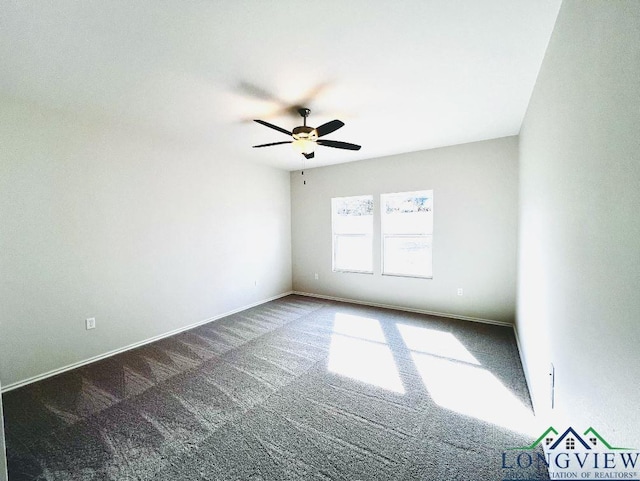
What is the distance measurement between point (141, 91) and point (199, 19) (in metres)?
1.21

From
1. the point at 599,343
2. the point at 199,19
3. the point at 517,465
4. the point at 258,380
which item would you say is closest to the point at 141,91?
the point at 199,19

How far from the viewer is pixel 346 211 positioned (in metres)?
5.31

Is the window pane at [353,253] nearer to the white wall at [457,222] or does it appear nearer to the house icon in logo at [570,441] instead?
the white wall at [457,222]

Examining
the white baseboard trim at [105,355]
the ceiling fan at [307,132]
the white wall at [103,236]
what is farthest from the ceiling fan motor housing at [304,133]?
the white baseboard trim at [105,355]

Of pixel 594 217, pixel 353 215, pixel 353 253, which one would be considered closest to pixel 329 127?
pixel 594 217

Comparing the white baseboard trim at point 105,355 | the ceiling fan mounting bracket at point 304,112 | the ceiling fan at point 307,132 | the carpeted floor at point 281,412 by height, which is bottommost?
the carpeted floor at point 281,412

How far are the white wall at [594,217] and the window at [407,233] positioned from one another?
8.73ft

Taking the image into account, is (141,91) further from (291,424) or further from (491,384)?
(491,384)

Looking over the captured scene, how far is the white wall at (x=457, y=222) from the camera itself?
3.84 metres

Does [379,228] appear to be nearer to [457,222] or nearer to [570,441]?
[457,222]

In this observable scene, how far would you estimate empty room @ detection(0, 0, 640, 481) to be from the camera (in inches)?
46.4

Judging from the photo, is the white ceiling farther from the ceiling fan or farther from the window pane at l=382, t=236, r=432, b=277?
the window pane at l=382, t=236, r=432, b=277

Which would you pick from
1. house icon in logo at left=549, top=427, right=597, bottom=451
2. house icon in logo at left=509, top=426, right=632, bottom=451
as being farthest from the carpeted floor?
house icon in logo at left=549, top=427, right=597, bottom=451

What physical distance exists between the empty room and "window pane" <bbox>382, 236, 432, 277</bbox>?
1.5 inches
